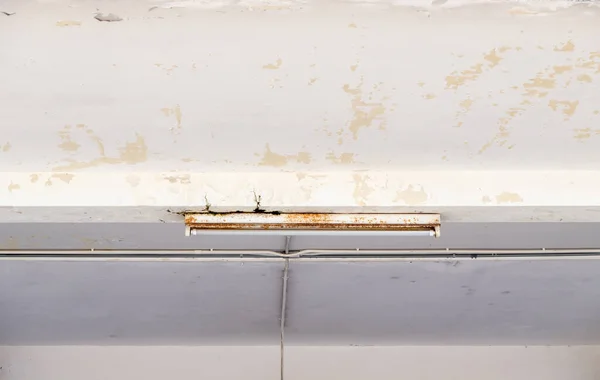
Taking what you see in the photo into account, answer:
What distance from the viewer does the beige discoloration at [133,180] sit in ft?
5.70

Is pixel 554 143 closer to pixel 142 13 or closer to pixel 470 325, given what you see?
pixel 142 13

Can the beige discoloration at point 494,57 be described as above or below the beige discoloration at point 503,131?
above

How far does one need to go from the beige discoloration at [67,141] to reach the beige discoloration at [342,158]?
77cm

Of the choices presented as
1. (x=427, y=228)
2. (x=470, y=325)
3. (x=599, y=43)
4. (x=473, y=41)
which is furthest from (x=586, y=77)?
(x=470, y=325)

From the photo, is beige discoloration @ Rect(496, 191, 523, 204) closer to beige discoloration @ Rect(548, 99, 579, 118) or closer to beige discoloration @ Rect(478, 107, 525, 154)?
beige discoloration @ Rect(478, 107, 525, 154)

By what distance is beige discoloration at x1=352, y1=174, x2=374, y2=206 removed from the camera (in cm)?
174

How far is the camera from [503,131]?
1670 mm

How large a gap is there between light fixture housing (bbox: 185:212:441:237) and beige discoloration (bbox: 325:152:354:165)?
6.8 inches

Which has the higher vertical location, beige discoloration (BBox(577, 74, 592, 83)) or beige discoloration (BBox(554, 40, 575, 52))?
beige discoloration (BBox(554, 40, 575, 52))

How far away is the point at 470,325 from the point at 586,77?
6.67ft

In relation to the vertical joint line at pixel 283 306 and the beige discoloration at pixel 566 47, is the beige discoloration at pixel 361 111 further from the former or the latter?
the vertical joint line at pixel 283 306

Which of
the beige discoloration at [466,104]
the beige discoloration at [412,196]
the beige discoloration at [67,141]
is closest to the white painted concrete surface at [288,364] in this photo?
the beige discoloration at [412,196]

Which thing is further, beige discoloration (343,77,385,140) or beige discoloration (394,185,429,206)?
beige discoloration (394,185,429,206)

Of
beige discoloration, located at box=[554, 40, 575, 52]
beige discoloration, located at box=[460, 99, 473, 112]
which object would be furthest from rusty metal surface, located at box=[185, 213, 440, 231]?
beige discoloration, located at box=[554, 40, 575, 52]
